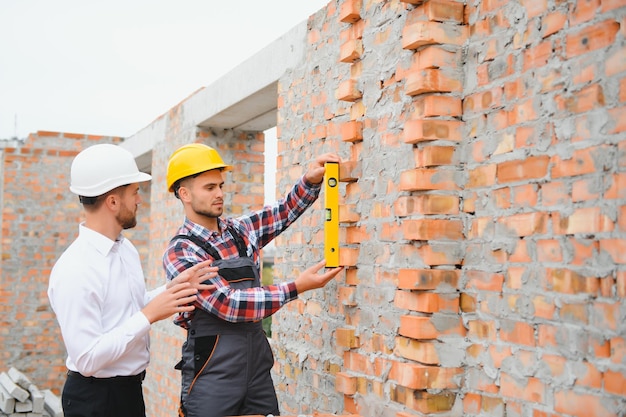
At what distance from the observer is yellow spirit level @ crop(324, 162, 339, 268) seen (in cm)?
337

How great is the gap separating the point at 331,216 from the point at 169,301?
0.89 meters

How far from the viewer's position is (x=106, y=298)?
120 inches

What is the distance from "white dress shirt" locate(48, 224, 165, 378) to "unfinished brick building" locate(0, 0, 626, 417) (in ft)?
3.25

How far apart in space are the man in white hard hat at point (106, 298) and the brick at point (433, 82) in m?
1.17

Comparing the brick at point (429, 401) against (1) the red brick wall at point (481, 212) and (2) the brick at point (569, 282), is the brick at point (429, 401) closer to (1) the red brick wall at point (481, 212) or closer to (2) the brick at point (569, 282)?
(1) the red brick wall at point (481, 212)

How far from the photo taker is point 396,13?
3.04 metres

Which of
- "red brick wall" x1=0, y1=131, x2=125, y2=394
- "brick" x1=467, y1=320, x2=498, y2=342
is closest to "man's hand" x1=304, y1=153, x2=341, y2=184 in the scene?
"brick" x1=467, y1=320, x2=498, y2=342

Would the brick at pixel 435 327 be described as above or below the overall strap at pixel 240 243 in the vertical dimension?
below

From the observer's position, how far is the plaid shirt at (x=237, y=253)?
3.07 m

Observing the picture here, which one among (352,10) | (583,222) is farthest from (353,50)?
(583,222)

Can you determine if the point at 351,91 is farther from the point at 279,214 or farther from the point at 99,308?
the point at 99,308

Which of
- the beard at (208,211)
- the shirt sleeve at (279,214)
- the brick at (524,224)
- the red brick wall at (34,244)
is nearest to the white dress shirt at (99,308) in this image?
→ the beard at (208,211)

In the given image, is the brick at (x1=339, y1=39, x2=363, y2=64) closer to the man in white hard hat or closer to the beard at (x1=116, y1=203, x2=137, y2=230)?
the man in white hard hat

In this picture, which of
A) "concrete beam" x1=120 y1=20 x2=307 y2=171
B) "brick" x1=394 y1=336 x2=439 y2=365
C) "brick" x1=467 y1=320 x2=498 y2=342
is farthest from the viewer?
"concrete beam" x1=120 y1=20 x2=307 y2=171
